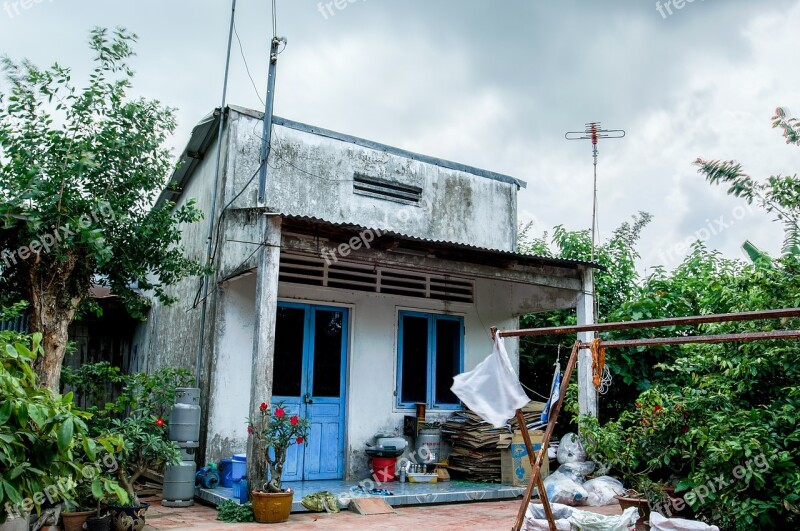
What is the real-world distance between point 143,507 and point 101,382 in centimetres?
345

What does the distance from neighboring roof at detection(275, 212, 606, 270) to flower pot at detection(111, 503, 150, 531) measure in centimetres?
342

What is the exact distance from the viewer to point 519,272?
31.9 ft

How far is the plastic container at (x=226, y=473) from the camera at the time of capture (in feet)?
28.5

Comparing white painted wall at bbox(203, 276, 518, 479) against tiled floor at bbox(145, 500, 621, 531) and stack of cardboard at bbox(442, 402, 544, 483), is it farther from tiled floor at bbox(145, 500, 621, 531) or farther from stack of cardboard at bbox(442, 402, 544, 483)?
tiled floor at bbox(145, 500, 621, 531)

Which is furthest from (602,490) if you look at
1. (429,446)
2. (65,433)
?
(65,433)

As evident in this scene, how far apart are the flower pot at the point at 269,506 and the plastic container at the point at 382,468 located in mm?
2773

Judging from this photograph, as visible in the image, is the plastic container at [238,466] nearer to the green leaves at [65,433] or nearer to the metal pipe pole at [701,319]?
the metal pipe pole at [701,319]

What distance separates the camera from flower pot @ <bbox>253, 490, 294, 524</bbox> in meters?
7.07

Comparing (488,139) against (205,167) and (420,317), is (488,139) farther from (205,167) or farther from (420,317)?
(205,167)

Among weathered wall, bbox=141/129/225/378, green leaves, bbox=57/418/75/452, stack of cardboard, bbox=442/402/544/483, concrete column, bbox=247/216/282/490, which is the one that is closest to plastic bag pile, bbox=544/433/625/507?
stack of cardboard, bbox=442/402/544/483

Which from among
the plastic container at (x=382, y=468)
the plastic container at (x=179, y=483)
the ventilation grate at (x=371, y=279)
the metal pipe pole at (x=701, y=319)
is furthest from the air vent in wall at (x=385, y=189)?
the metal pipe pole at (x=701, y=319)

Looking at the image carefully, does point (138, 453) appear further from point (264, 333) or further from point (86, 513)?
point (264, 333)

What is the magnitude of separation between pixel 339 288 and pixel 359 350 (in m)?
1.02

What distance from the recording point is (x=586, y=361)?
9.80 m
